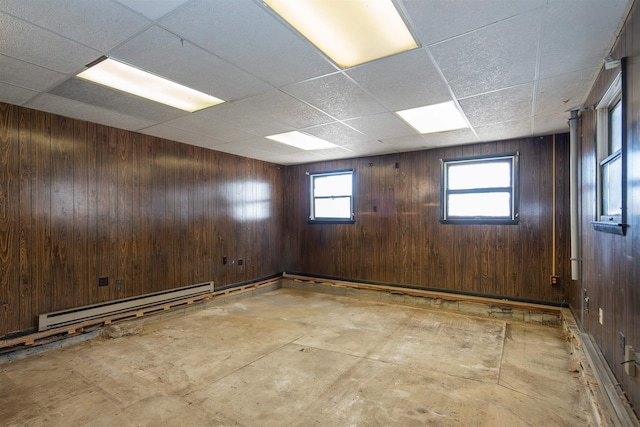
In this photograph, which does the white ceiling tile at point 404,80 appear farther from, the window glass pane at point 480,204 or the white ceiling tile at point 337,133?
the window glass pane at point 480,204

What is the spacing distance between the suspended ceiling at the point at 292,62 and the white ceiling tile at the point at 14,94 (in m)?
0.02

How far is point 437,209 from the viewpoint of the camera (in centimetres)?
505

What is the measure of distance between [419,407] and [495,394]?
661mm

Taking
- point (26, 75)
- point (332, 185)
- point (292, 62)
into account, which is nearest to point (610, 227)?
point (292, 62)

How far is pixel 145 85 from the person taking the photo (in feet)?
9.26

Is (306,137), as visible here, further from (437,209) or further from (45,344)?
(45,344)

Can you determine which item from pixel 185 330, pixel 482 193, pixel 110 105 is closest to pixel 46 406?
pixel 185 330

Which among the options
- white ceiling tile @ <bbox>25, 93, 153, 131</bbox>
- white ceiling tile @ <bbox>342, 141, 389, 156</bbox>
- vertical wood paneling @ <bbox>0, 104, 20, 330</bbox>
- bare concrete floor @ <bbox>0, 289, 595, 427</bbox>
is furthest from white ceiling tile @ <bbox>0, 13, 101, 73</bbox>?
white ceiling tile @ <bbox>342, 141, 389, 156</bbox>

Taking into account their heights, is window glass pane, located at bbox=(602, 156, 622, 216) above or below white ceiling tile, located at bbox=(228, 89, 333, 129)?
below

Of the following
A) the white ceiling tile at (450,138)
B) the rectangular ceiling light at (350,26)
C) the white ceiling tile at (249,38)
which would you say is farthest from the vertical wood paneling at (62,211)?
the white ceiling tile at (450,138)

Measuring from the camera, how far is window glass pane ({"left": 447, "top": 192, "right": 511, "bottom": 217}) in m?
4.58

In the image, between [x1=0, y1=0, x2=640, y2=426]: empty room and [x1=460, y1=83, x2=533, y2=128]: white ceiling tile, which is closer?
[x1=0, y1=0, x2=640, y2=426]: empty room

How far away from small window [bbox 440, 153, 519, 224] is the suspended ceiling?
84cm

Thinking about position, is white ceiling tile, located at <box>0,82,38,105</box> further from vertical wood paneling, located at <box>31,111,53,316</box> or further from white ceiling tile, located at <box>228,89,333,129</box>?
white ceiling tile, located at <box>228,89,333,129</box>
